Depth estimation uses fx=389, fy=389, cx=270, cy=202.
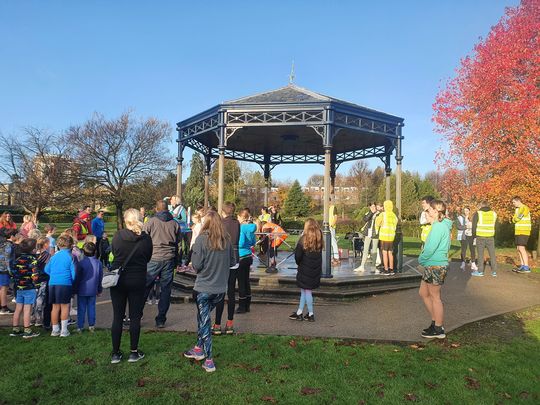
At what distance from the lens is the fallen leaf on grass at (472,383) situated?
13.1 feet

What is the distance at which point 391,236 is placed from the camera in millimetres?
9203

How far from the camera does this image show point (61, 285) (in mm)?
5555

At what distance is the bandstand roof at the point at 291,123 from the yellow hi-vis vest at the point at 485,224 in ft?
10.5

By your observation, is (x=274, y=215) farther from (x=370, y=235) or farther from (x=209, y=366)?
(x=209, y=366)

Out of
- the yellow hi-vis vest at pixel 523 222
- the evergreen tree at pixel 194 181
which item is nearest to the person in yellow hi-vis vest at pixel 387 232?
the yellow hi-vis vest at pixel 523 222

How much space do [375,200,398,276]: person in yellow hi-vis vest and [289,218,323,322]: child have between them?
3263 millimetres

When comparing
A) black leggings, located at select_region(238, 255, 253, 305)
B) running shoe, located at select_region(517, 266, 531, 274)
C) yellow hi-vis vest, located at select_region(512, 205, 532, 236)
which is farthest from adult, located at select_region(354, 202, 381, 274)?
running shoe, located at select_region(517, 266, 531, 274)

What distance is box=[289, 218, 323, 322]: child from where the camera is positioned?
20.8ft

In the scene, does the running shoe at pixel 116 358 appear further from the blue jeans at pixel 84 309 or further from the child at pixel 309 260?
the child at pixel 309 260

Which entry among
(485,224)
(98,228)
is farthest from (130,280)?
(485,224)

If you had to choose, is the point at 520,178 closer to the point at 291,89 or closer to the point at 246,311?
the point at 291,89

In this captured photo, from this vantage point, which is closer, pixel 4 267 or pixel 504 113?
pixel 4 267

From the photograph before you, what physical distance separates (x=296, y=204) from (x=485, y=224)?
39.5 metres

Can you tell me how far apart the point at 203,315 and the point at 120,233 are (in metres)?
1.37
